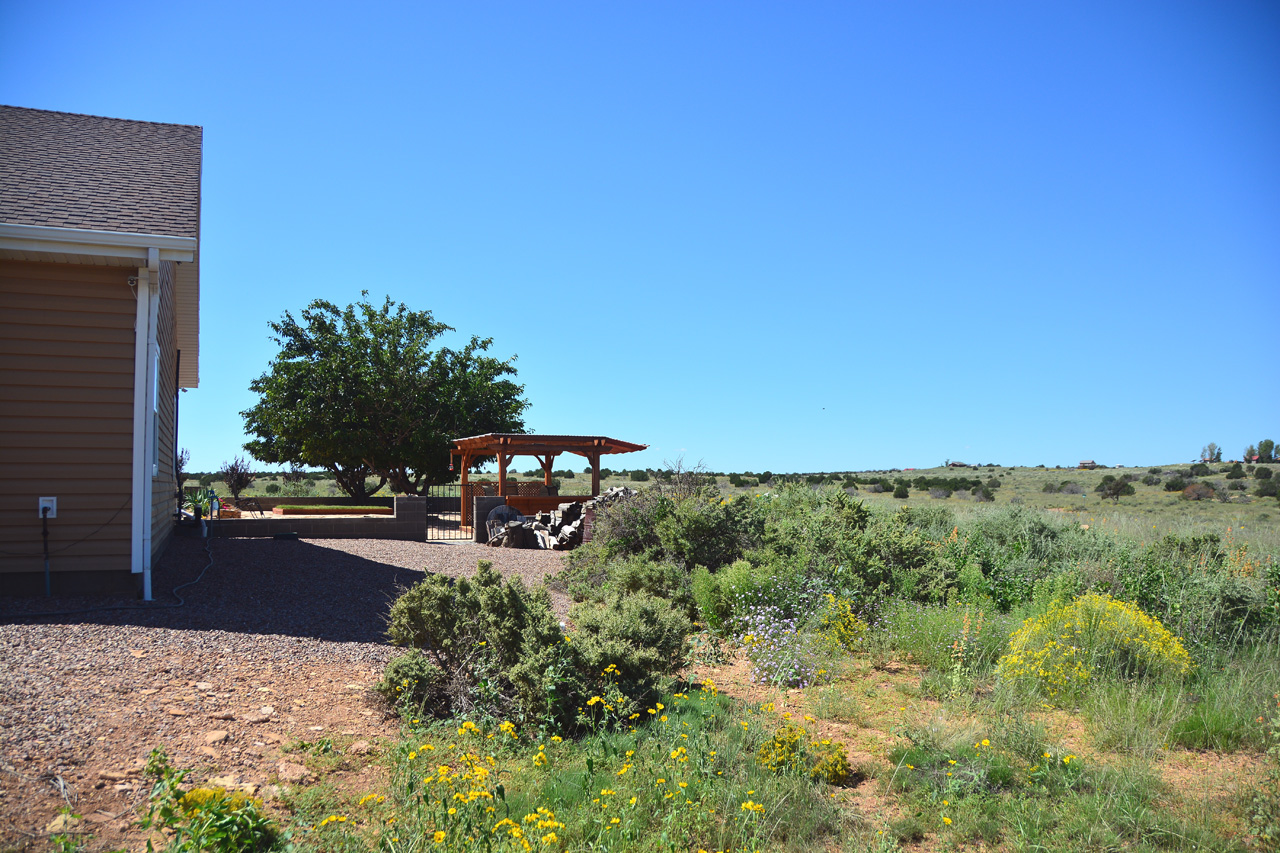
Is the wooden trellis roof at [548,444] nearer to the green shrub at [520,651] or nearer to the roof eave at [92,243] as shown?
the roof eave at [92,243]

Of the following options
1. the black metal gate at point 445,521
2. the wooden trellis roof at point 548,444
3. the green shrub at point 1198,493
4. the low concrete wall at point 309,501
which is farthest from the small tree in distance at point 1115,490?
the low concrete wall at point 309,501

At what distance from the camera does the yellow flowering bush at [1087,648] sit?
5574 millimetres

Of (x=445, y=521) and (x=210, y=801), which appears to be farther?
(x=445, y=521)

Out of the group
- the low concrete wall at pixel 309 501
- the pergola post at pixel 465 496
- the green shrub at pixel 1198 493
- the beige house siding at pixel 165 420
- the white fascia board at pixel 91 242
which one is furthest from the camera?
the green shrub at pixel 1198 493

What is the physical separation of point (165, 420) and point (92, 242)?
450 centimetres

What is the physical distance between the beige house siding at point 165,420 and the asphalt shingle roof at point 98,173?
32.8 inches

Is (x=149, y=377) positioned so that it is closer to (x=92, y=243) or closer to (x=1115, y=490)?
(x=92, y=243)

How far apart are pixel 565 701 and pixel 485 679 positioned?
1.75ft

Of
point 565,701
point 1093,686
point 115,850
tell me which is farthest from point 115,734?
point 1093,686

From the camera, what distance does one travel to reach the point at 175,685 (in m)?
4.82

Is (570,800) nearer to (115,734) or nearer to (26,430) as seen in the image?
(115,734)

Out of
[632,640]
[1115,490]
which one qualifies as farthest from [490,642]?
[1115,490]

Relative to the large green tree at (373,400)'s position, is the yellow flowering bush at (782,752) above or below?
below

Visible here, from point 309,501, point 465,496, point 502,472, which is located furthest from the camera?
point 309,501
